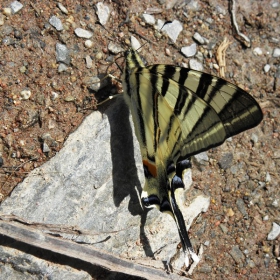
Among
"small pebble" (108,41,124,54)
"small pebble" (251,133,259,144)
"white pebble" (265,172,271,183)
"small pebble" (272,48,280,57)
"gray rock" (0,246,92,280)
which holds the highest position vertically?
"small pebble" (108,41,124,54)

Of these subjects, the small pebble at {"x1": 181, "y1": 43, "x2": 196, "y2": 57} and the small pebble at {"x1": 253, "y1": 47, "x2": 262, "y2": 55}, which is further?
the small pebble at {"x1": 253, "y1": 47, "x2": 262, "y2": 55}

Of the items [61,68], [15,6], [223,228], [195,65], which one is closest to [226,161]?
[223,228]

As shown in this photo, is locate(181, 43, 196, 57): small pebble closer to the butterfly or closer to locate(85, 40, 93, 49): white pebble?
the butterfly

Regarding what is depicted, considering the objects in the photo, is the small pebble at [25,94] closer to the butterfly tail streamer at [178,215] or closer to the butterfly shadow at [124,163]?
the butterfly shadow at [124,163]

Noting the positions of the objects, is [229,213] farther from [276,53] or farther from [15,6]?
[15,6]

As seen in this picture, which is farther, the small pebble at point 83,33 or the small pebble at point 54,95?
the small pebble at point 83,33

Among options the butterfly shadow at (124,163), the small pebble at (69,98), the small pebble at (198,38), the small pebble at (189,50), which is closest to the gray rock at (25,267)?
the butterfly shadow at (124,163)

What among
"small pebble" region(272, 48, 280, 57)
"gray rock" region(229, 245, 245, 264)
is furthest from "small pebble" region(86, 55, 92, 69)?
"gray rock" region(229, 245, 245, 264)
